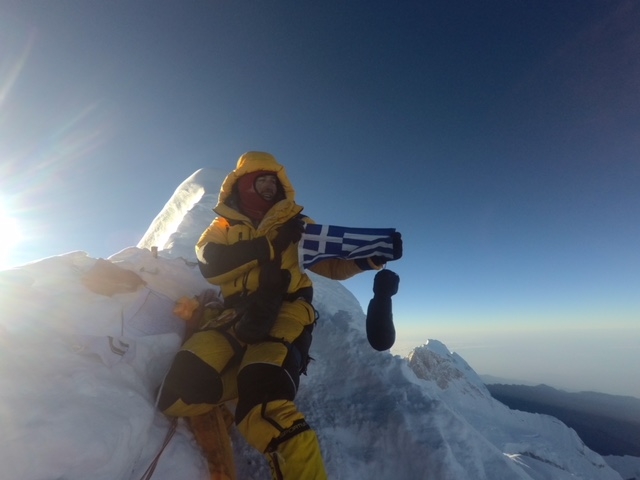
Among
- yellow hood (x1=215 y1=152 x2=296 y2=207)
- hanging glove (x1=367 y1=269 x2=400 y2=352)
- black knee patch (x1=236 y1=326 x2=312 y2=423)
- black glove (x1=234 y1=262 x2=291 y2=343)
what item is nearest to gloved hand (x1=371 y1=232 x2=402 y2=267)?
hanging glove (x1=367 y1=269 x2=400 y2=352)

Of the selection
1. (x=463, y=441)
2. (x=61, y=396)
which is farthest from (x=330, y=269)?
(x=61, y=396)

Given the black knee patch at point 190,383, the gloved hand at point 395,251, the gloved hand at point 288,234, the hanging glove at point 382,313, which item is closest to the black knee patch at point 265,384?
the black knee patch at point 190,383

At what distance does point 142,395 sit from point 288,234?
2142 millimetres

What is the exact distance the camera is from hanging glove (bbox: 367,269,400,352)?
3.51 meters

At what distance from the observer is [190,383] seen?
3.02 meters

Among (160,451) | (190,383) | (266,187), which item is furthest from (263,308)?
(266,187)

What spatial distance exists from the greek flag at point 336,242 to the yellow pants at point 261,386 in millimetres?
696

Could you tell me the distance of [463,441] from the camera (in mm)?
3809

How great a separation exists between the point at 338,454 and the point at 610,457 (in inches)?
6411

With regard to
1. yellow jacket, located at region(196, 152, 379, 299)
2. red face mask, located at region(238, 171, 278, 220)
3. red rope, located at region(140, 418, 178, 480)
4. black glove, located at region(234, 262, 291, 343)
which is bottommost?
red rope, located at region(140, 418, 178, 480)

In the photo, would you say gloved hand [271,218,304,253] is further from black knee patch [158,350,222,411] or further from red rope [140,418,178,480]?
red rope [140,418,178,480]

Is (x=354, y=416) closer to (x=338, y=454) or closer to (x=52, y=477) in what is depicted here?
(x=338, y=454)

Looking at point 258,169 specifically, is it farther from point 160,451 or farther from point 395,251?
point 160,451

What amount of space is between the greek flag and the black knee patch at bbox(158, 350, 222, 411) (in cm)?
160
